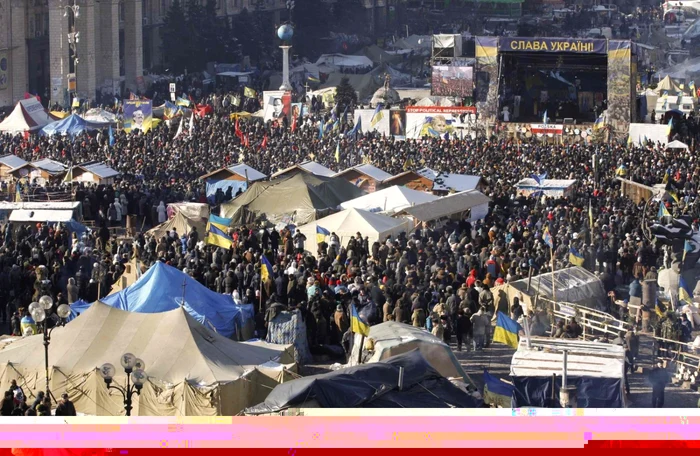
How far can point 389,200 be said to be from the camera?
950 inches

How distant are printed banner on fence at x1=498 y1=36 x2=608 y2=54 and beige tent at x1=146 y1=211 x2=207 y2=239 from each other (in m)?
18.9

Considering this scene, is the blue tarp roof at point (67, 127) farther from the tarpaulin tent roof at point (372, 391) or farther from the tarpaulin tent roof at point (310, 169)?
the tarpaulin tent roof at point (372, 391)

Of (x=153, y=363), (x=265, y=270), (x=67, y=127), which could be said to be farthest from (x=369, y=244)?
(x=67, y=127)

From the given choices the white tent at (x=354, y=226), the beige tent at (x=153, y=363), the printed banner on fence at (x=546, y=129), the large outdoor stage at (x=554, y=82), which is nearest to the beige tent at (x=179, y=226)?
the white tent at (x=354, y=226)

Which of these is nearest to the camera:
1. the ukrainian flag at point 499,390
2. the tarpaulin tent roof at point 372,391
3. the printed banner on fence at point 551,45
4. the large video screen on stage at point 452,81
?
the tarpaulin tent roof at point 372,391

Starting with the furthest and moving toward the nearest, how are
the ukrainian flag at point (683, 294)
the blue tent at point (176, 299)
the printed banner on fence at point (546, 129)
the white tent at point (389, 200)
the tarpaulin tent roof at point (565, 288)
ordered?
the printed banner on fence at point (546, 129) < the white tent at point (389, 200) < the tarpaulin tent roof at point (565, 288) < the ukrainian flag at point (683, 294) < the blue tent at point (176, 299)

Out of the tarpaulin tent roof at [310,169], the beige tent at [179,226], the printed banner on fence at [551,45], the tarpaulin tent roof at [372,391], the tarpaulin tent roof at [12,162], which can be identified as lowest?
the beige tent at [179,226]

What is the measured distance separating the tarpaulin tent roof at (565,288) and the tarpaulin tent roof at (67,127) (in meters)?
18.8

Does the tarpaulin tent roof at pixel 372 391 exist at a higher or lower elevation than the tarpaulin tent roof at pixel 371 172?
higher

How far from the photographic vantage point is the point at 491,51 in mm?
40438

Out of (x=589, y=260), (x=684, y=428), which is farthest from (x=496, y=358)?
(x=684, y=428)

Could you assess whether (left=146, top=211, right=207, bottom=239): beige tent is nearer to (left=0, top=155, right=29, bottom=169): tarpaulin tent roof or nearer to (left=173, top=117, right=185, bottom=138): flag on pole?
(left=0, top=155, right=29, bottom=169): tarpaulin tent roof

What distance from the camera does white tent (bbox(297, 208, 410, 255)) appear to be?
2152 cm

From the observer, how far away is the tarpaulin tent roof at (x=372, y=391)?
39.8ft
